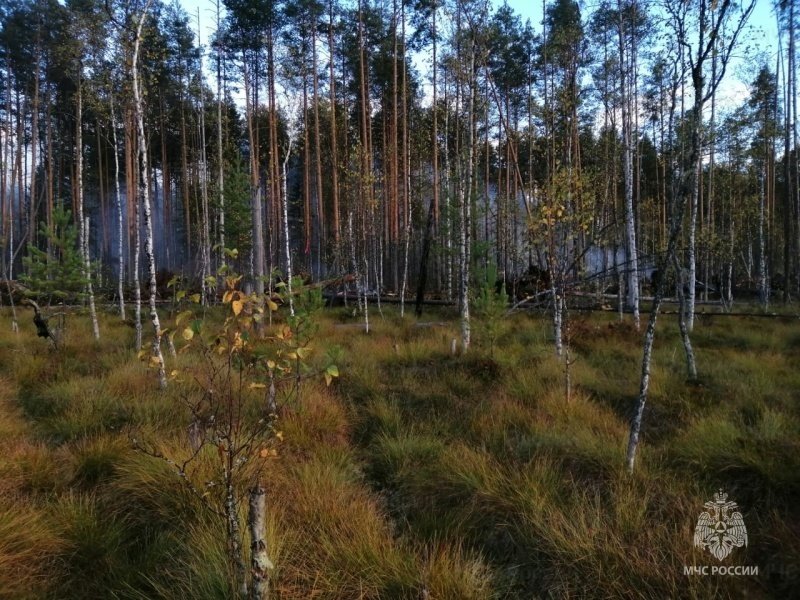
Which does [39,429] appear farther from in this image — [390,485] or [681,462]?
[681,462]

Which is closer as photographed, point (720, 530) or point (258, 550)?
point (258, 550)

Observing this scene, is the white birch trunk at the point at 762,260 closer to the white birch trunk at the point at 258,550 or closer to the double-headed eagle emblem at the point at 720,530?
the double-headed eagle emblem at the point at 720,530

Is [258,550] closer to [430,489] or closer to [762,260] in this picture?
[430,489]

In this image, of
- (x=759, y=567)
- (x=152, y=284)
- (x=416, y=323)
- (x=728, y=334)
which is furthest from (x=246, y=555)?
(x=728, y=334)

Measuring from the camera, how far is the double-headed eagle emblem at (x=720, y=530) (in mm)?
2451

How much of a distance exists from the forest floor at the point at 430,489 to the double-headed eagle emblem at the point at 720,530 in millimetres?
57

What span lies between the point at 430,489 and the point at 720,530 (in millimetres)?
1925

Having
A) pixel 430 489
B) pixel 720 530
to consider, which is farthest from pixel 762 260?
pixel 430 489

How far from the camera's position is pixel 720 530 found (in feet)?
8.47

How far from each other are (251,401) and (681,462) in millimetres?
4552

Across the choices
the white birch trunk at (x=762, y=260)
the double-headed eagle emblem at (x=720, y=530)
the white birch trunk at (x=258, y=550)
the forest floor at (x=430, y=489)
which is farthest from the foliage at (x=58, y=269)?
the white birch trunk at (x=762, y=260)

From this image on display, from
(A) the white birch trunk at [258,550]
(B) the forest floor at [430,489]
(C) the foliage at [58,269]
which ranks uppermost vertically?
(C) the foliage at [58,269]

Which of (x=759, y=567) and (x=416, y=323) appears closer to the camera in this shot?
(x=759, y=567)

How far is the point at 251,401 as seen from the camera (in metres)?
5.26
